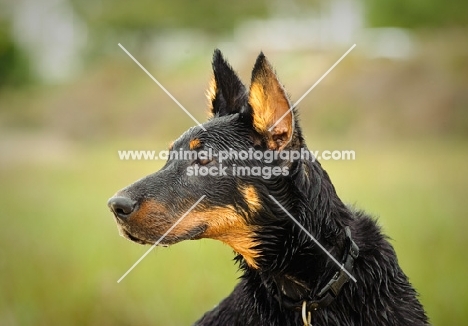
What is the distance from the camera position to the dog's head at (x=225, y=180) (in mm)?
4047

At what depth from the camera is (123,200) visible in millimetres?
3936

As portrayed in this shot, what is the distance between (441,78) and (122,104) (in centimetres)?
1129

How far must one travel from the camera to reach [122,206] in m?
3.93

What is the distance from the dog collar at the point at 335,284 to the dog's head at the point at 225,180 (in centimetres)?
43

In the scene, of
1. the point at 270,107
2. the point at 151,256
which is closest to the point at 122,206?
the point at 270,107

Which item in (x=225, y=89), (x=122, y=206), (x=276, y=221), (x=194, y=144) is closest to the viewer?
(x=122, y=206)

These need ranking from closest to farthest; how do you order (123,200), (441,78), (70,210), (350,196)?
(123,200)
(350,196)
(70,210)
(441,78)

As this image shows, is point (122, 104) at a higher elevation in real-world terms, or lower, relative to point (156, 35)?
lower

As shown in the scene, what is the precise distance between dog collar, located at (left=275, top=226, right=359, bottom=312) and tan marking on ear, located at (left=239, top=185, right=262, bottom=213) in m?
0.55

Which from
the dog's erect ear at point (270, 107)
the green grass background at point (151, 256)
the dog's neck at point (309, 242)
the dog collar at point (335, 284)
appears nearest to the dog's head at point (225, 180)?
the dog's erect ear at point (270, 107)

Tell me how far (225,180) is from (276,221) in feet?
1.28

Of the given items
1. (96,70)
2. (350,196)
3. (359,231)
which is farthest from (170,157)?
(96,70)

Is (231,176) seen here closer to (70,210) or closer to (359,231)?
(359,231)

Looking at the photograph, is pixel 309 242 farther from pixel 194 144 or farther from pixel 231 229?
pixel 194 144
